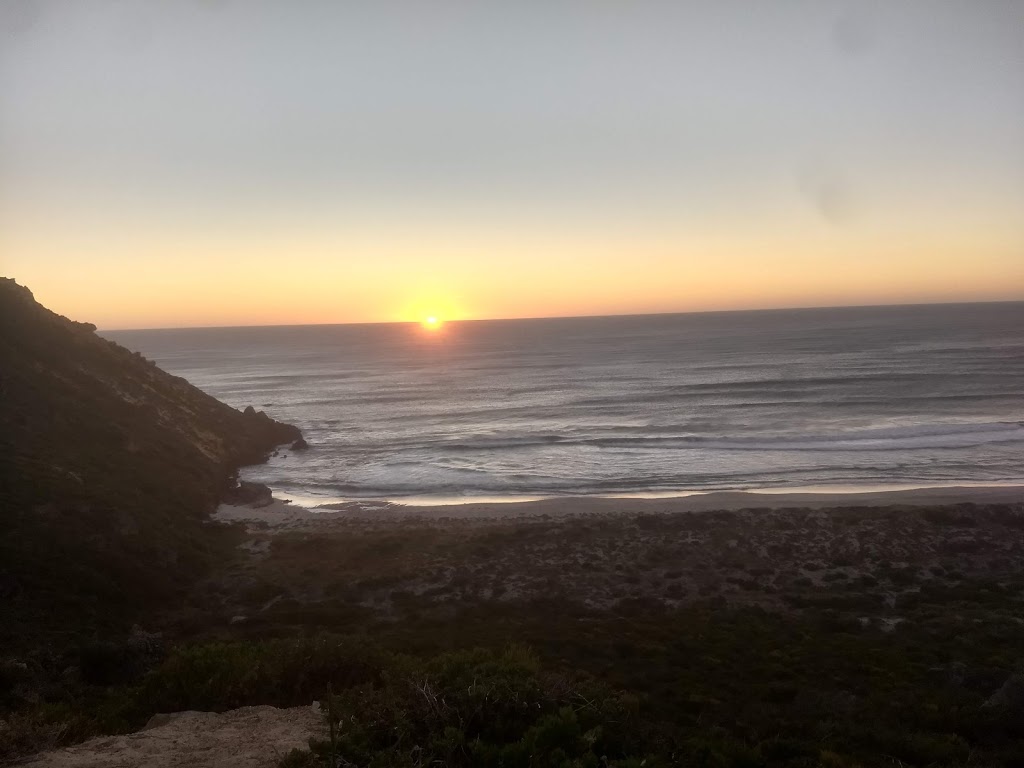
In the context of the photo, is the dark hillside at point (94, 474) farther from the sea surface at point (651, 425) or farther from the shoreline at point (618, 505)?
the sea surface at point (651, 425)

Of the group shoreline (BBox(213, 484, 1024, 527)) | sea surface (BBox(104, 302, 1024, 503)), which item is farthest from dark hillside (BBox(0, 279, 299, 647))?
sea surface (BBox(104, 302, 1024, 503))

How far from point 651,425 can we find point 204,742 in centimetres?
4397

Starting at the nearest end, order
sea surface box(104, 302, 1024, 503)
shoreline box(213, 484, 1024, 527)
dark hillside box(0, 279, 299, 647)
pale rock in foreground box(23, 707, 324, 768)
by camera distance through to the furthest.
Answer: pale rock in foreground box(23, 707, 324, 768)
dark hillside box(0, 279, 299, 647)
shoreline box(213, 484, 1024, 527)
sea surface box(104, 302, 1024, 503)

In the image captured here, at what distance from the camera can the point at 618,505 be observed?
30.0 m

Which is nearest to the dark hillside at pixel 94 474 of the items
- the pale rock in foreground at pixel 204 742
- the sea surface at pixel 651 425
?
the sea surface at pixel 651 425

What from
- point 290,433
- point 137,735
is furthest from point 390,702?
point 290,433

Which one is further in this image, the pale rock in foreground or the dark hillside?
the dark hillside

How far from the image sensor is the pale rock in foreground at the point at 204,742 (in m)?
8.96

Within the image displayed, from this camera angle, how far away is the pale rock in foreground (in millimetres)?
8961

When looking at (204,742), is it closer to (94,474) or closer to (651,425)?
(94,474)

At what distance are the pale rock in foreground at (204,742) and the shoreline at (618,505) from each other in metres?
18.0

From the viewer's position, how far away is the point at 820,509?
27.1 m

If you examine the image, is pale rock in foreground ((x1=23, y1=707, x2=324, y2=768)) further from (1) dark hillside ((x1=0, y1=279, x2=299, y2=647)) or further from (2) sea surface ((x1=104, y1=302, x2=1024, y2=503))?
(2) sea surface ((x1=104, y1=302, x2=1024, y2=503))

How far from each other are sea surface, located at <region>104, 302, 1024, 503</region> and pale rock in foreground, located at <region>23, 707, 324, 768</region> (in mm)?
22785
